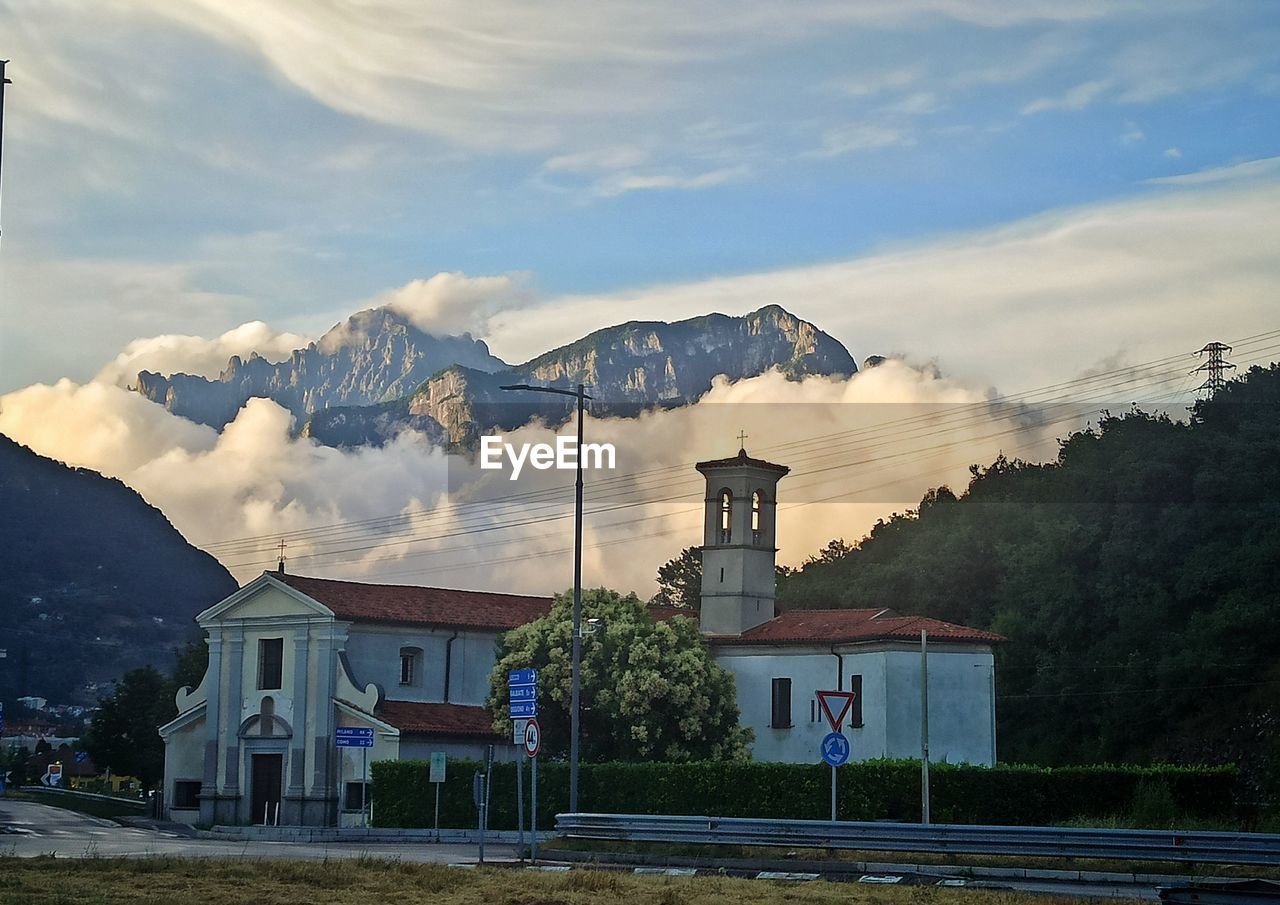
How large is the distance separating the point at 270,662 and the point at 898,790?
3222 cm

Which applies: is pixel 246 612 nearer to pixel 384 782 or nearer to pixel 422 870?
pixel 384 782

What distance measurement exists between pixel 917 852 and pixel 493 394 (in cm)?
13844

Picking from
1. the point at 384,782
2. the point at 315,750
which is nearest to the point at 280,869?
the point at 384,782

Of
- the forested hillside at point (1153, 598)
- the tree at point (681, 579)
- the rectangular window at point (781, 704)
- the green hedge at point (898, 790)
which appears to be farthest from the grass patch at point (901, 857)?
the tree at point (681, 579)

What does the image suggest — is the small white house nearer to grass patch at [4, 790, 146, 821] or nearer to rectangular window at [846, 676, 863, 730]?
rectangular window at [846, 676, 863, 730]

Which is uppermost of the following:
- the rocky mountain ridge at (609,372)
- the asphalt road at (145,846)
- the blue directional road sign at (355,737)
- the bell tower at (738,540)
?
the rocky mountain ridge at (609,372)

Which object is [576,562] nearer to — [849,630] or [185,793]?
[849,630]

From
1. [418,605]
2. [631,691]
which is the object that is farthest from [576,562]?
[418,605]

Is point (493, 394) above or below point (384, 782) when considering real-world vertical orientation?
above

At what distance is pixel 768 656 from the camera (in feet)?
213

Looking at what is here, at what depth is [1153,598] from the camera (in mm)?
75062

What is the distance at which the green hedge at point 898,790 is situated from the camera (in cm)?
4331

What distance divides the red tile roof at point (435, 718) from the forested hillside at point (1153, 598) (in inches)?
1105

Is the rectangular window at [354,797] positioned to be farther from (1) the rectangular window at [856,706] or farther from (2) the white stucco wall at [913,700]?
(1) the rectangular window at [856,706]
